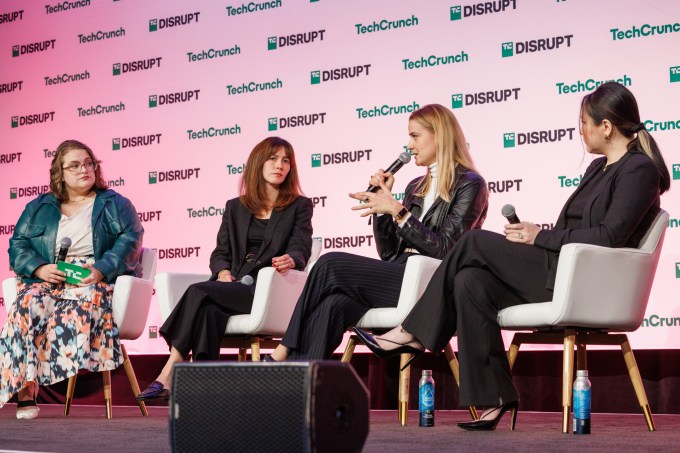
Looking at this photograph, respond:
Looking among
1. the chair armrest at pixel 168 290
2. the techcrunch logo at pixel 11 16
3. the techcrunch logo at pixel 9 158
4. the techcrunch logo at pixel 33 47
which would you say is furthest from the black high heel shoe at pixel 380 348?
the techcrunch logo at pixel 11 16

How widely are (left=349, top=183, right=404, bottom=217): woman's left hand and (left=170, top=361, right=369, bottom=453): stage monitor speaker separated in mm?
1951

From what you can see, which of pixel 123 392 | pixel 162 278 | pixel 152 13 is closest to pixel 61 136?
pixel 152 13

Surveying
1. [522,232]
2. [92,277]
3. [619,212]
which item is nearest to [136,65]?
[92,277]

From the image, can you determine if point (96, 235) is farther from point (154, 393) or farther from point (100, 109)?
point (100, 109)

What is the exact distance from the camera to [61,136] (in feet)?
22.2

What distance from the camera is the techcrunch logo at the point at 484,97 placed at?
5.12 metres

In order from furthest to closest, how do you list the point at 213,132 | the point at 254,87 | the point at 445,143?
the point at 213,132 < the point at 254,87 < the point at 445,143

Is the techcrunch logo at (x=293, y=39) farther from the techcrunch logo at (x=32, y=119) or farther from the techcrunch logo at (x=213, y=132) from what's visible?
the techcrunch logo at (x=32, y=119)

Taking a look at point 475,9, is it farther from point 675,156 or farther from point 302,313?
point 302,313

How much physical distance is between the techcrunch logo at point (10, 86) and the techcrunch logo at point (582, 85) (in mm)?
4004

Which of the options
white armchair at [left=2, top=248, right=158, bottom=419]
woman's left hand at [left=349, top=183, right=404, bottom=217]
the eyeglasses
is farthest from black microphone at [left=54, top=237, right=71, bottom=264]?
woman's left hand at [left=349, top=183, right=404, bottom=217]

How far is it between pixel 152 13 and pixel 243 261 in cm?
265

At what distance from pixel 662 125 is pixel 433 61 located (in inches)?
52.0

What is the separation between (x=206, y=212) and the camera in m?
6.11
